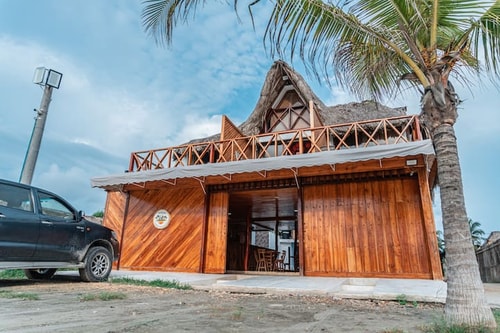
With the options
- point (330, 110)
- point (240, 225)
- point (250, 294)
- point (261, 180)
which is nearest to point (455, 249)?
point (250, 294)

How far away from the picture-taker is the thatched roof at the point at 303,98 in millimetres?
10695

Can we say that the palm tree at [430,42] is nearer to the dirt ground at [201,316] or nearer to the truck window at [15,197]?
the dirt ground at [201,316]

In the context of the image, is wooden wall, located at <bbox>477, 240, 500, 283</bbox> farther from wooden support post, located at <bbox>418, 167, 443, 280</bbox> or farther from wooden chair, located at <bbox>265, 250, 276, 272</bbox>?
wooden chair, located at <bbox>265, 250, 276, 272</bbox>

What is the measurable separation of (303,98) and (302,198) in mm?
4796

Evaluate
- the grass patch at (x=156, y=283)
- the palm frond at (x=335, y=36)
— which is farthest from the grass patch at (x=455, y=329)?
the grass patch at (x=156, y=283)

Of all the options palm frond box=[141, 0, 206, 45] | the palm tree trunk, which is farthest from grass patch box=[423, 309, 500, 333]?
palm frond box=[141, 0, 206, 45]

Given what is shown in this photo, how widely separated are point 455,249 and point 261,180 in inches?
232

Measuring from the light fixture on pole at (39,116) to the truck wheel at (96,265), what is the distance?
10.0ft

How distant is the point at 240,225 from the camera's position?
41.9 ft

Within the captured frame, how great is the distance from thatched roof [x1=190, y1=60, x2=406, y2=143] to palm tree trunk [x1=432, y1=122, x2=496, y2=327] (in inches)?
314

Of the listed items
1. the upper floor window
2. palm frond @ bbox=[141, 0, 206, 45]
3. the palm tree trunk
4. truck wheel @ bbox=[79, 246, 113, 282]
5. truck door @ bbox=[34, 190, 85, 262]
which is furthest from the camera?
the upper floor window

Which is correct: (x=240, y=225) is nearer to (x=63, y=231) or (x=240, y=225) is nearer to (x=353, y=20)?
(x=63, y=231)

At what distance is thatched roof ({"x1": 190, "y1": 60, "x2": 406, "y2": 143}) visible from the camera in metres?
10.7

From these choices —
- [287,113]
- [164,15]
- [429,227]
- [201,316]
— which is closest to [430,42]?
[164,15]
